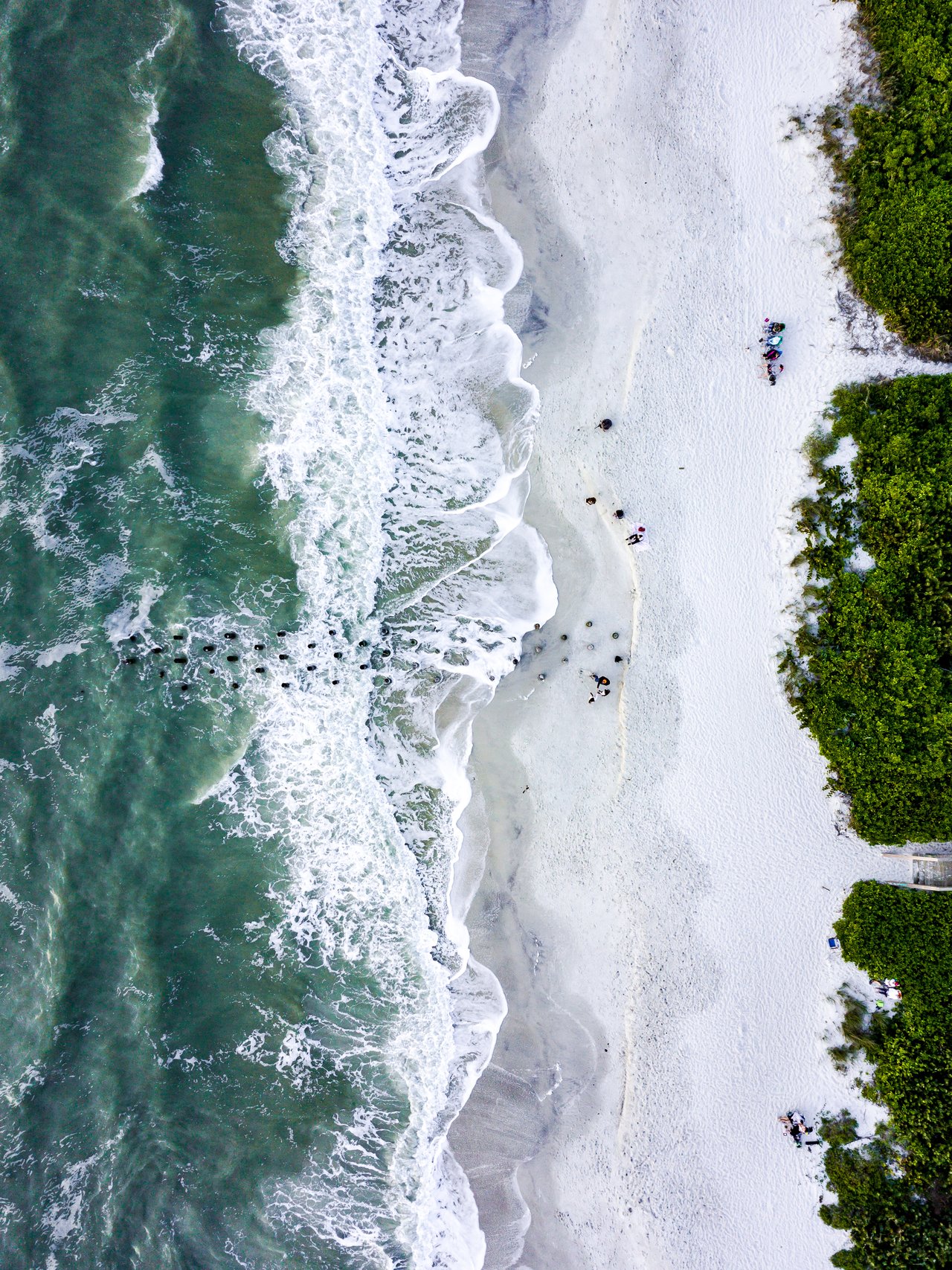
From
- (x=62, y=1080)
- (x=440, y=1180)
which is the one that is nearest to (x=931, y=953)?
(x=440, y=1180)

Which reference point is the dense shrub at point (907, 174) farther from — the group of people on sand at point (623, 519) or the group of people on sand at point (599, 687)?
the group of people on sand at point (599, 687)

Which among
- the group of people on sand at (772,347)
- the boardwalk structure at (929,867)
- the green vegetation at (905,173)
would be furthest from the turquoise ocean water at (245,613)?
the boardwalk structure at (929,867)

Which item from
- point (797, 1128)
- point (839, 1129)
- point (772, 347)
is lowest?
point (797, 1128)

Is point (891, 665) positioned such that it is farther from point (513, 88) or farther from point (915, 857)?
point (513, 88)

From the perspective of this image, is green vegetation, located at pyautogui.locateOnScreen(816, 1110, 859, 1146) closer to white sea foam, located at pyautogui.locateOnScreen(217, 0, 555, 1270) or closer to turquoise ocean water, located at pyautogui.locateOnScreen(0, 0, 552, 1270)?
white sea foam, located at pyautogui.locateOnScreen(217, 0, 555, 1270)

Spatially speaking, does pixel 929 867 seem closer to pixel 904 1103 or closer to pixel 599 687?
pixel 904 1103

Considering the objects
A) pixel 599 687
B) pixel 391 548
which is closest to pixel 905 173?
pixel 599 687
